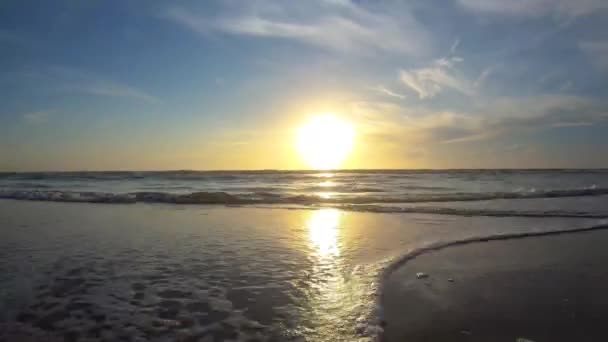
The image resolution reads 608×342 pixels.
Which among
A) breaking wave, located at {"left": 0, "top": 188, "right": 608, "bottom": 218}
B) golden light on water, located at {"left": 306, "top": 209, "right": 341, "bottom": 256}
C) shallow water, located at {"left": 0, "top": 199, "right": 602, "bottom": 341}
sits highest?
breaking wave, located at {"left": 0, "top": 188, "right": 608, "bottom": 218}

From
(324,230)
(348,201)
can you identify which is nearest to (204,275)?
(324,230)

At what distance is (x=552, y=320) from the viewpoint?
3.87 metres

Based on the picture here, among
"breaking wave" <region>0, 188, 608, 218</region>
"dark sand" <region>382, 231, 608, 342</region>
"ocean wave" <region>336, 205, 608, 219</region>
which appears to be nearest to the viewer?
"dark sand" <region>382, 231, 608, 342</region>

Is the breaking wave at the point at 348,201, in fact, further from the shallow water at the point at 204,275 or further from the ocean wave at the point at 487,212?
the shallow water at the point at 204,275

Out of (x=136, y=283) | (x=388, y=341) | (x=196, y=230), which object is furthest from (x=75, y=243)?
(x=388, y=341)

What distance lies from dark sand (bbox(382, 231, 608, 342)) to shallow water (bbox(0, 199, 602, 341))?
1.37 ft

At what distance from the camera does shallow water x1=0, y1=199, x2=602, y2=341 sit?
3.76m

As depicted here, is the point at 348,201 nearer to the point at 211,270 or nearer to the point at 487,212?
the point at 487,212

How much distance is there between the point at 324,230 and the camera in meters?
9.48

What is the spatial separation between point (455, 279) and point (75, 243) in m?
6.94

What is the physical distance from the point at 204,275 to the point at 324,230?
450 cm

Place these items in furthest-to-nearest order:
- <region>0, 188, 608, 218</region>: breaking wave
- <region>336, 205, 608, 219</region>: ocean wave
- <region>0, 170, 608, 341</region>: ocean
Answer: <region>0, 188, 608, 218</region>: breaking wave, <region>336, 205, 608, 219</region>: ocean wave, <region>0, 170, 608, 341</region>: ocean

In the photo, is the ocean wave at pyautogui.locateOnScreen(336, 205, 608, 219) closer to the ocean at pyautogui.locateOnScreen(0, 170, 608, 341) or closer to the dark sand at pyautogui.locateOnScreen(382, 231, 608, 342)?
the ocean at pyautogui.locateOnScreen(0, 170, 608, 341)

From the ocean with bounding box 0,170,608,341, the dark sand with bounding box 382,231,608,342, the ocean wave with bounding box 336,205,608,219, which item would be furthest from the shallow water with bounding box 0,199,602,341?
the ocean wave with bounding box 336,205,608,219
